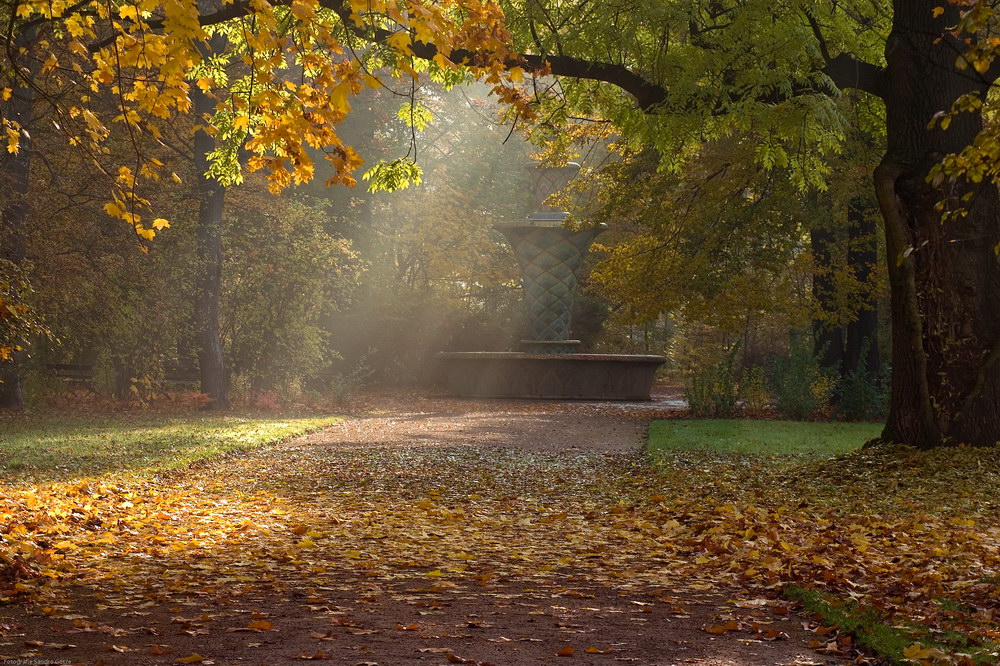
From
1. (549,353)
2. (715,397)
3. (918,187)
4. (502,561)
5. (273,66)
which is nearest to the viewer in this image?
(502,561)

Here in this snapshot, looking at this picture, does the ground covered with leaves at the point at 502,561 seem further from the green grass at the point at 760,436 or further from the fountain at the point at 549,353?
the fountain at the point at 549,353

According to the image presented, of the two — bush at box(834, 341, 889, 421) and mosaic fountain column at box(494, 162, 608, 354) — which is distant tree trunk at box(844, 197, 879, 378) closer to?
bush at box(834, 341, 889, 421)

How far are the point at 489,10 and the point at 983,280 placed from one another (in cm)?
613

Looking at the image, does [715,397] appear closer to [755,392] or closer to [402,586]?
[755,392]

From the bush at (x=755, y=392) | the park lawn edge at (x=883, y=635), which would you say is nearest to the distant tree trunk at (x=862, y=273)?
the bush at (x=755, y=392)

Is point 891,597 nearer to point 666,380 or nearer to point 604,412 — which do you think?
point 604,412

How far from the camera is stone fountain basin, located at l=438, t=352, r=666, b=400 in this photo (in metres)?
27.6

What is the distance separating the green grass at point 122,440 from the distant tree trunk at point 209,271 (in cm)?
225

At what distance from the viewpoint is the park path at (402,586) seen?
14.6 feet

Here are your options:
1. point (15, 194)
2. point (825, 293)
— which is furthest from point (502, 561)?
point (825, 293)

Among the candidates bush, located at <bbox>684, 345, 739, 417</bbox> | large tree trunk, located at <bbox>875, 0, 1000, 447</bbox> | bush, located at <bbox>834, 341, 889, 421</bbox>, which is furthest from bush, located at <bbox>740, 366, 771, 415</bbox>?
large tree trunk, located at <bbox>875, 0, 1000, 447</bbox>

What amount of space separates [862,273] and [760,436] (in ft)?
20.1

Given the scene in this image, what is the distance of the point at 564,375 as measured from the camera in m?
27.7

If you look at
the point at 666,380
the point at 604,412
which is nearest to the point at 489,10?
the point at 604,412
